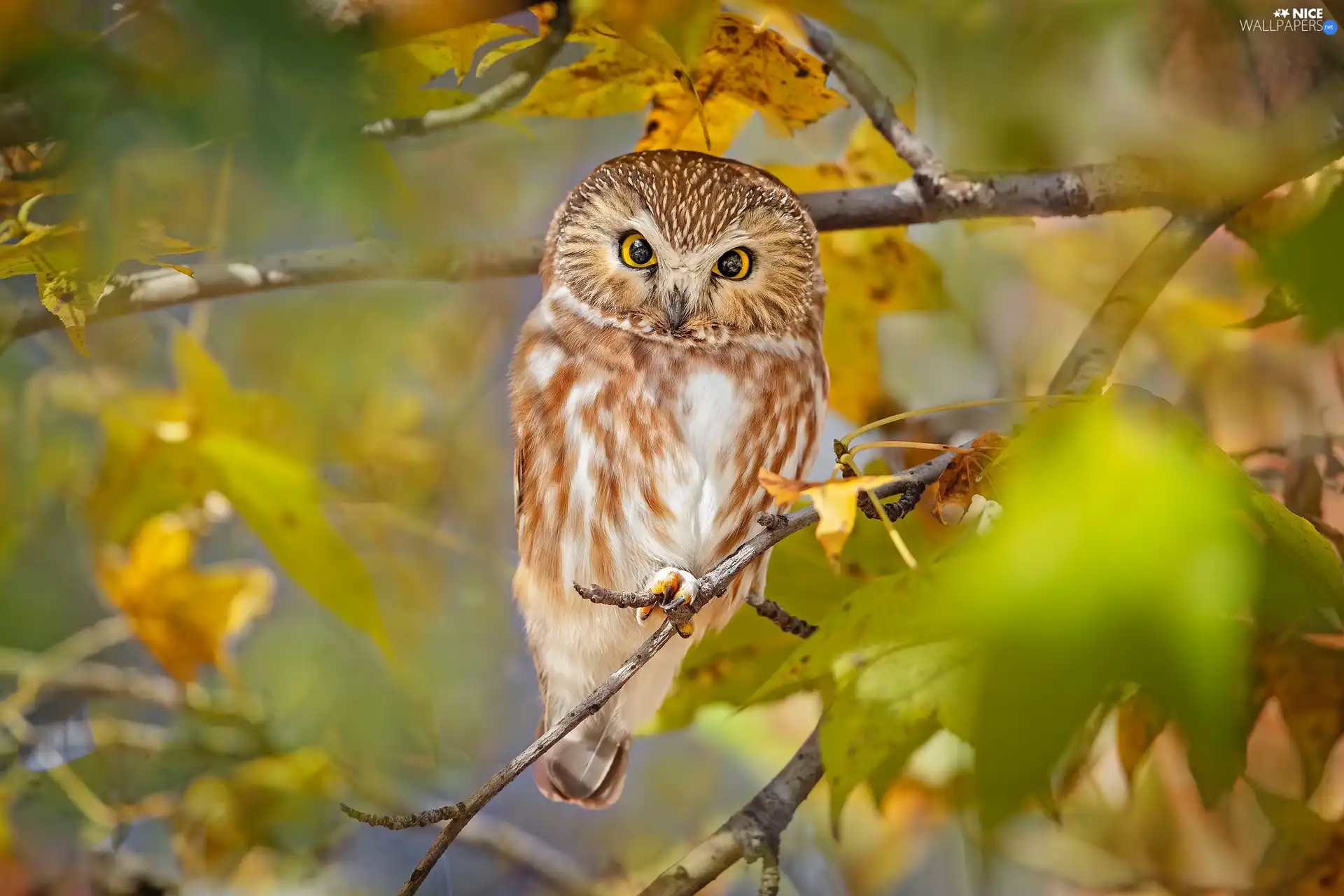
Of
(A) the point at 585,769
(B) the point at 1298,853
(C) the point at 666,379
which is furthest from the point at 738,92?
(B) the point at 1298,853

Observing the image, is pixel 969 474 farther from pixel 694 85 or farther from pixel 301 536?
pixel 301 536

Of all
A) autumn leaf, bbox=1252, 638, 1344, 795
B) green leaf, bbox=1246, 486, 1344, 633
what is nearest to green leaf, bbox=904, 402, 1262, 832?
green leaf, bbox=1246, 486, 1344, 633

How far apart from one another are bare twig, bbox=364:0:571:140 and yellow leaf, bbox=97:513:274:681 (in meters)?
0.45

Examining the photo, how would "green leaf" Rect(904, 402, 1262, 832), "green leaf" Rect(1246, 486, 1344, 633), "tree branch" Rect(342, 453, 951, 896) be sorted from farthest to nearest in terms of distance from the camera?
1. "tree branch" Rect(342, 453, 951, 896)
2. "green leaf" Rect(1246, 486, 1344, 633)
3. "green leaf" Rect(904, 402, 1262, 832)

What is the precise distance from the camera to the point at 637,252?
33.9 inches

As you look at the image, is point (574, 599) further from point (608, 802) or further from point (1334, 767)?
point (1334, 767)

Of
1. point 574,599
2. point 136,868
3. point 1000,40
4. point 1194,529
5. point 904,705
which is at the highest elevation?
point 1000,40

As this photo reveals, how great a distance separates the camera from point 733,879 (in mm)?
914

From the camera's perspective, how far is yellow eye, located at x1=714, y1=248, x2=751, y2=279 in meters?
0.85

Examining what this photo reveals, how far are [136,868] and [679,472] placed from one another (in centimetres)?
68

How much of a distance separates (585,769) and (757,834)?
0.17 m

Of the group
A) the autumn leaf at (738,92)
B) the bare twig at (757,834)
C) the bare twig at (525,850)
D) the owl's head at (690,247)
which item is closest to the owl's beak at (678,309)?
the owl's head at (690,247)

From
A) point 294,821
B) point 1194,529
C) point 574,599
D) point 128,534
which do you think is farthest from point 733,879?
point 128,534

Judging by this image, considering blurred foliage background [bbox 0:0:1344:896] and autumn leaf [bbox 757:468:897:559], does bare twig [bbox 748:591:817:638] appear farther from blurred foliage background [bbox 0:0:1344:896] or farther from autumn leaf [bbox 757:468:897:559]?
autumn leaf [bbox 757:468:897:559]
